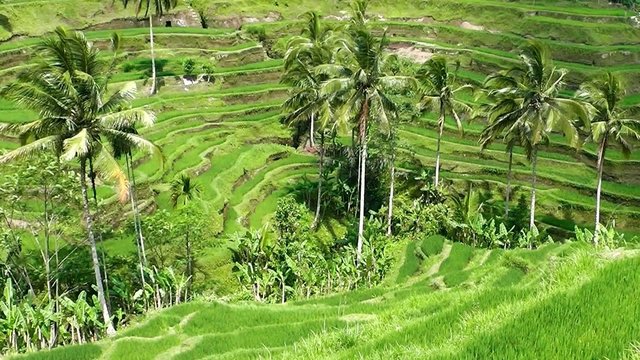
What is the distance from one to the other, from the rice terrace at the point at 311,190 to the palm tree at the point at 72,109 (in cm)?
8

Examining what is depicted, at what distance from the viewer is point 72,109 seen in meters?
19.2

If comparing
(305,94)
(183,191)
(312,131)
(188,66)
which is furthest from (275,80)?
(183,191)

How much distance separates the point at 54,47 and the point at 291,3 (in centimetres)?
6616

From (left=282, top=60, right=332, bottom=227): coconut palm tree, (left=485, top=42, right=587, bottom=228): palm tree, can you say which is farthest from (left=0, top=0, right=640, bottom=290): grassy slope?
(left=485, top=42, right=587, bottom=228): palm tree

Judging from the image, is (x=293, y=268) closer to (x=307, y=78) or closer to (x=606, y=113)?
(x=307, y=78)

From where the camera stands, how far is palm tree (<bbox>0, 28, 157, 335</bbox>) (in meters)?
18.1

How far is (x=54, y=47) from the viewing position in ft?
64.4

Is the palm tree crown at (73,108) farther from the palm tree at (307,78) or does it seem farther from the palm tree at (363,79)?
the palm tree at (307,78)

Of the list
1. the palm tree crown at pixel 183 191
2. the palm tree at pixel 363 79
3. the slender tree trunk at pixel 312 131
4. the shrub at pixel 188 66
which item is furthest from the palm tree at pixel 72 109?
the shrub at pixel 188 66

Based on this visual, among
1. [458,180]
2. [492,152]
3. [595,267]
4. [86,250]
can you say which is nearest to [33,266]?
[86,250]

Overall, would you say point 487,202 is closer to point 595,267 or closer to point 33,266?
point 33,266

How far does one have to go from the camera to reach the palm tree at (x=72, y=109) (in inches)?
711

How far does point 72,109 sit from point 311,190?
78.2 ft

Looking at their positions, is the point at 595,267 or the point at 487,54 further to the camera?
the point at 487,54
